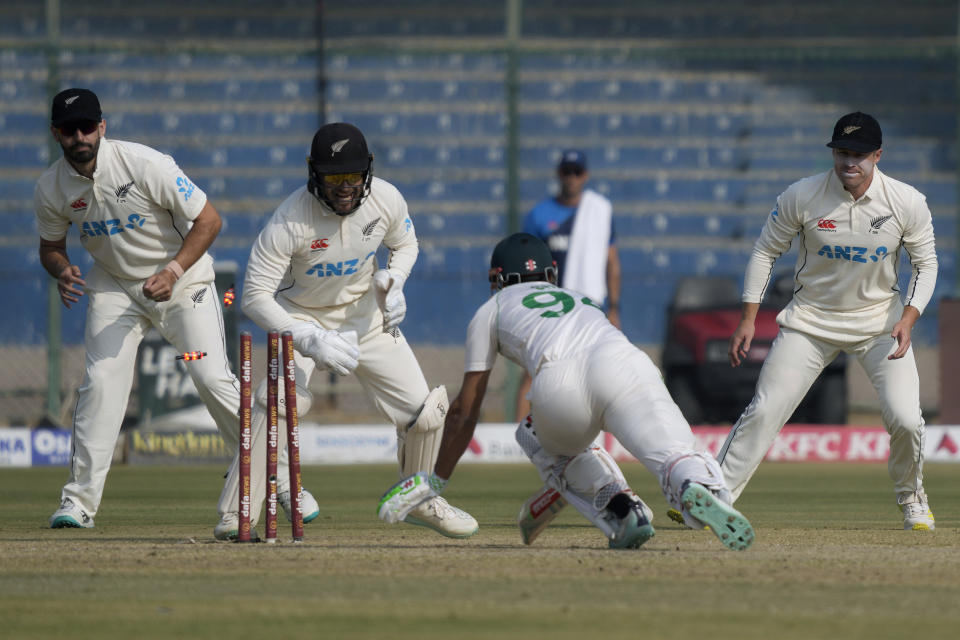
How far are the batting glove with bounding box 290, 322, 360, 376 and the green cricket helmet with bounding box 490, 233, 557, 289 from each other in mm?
653

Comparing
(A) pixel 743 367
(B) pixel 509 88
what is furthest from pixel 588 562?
(B) pixel 509 88

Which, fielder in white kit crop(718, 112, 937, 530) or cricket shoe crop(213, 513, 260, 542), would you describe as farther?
fielder in white kit crop(718, 112, 937, 530)

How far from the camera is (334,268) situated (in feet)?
20.0

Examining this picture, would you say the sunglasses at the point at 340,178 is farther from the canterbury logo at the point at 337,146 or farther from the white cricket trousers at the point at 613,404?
the white cricket trousers at the point at 613,404

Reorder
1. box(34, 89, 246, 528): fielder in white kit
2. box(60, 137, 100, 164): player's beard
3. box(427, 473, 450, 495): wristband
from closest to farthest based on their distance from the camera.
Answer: box(427, 473, 450, 495): wristband < box(60, 137, 100, 164): player's beard < box(34, 89, 246, 528): fielder in white kit

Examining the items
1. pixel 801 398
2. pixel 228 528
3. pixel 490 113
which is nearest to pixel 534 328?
pixel 228 528

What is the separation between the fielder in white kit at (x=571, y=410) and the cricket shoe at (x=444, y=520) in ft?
1.22

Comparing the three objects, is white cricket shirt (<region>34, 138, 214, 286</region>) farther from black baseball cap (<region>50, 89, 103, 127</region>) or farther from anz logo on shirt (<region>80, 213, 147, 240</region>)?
black baseball cap (<region>50, 89, 103, 127</region>)

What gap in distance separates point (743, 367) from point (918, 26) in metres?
6.90

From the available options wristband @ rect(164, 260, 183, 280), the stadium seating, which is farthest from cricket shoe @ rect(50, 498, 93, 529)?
the stadium seating

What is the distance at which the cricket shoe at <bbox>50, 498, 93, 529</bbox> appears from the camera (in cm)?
649

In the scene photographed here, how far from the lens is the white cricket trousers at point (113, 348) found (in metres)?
6.50

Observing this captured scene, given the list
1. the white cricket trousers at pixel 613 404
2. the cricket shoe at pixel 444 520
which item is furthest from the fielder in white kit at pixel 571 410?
the cricket shoe at pixel 444 520

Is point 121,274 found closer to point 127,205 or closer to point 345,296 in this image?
point 127,205
